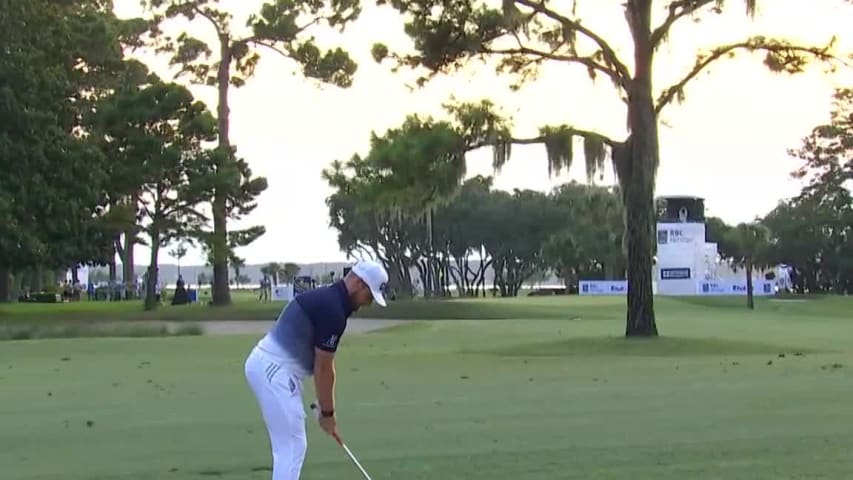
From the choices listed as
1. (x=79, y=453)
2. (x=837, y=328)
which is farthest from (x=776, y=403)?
(x=837, y=328)

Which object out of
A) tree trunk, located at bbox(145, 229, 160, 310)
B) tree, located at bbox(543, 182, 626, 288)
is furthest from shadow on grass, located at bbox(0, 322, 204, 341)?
tree, located at bbox(543, 182, 626, 288)

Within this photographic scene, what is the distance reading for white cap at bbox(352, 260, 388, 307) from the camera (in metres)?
6.59

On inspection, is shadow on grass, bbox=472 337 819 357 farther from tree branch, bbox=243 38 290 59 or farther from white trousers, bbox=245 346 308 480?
tree branch, bbox=243 38 290 59

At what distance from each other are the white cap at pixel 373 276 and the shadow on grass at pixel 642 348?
52.2 ft

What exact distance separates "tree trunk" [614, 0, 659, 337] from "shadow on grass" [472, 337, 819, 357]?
3.65 ft

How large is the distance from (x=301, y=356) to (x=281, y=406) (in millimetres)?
314

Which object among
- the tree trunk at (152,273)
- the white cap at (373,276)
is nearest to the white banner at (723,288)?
the tree trunk at (152,273)

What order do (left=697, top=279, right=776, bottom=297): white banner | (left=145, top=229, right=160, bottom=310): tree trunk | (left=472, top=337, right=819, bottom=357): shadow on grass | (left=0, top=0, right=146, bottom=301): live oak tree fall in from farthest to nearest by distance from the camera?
(left=697, top=279, right=776, bottom=297): white banner
(left=145, top=229, right=160, bottom=310): tree trunk
(left=0, top=0, right=146, bottom=301): live oak tree
(left=472, top=337, right=819, bottom=357): shadow on grass

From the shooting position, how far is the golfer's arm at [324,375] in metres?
6.63

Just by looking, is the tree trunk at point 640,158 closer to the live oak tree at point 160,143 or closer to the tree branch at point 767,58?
the tree branch at point 767,58

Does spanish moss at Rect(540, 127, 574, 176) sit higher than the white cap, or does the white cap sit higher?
spanish moss at Rect(540, 127, 574, 176)

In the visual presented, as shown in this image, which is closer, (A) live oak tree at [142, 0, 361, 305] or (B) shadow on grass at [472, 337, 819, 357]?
(B) shadow on grass at [472, 337, 819, 357]

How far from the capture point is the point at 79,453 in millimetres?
9883

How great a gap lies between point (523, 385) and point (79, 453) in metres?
7.07
